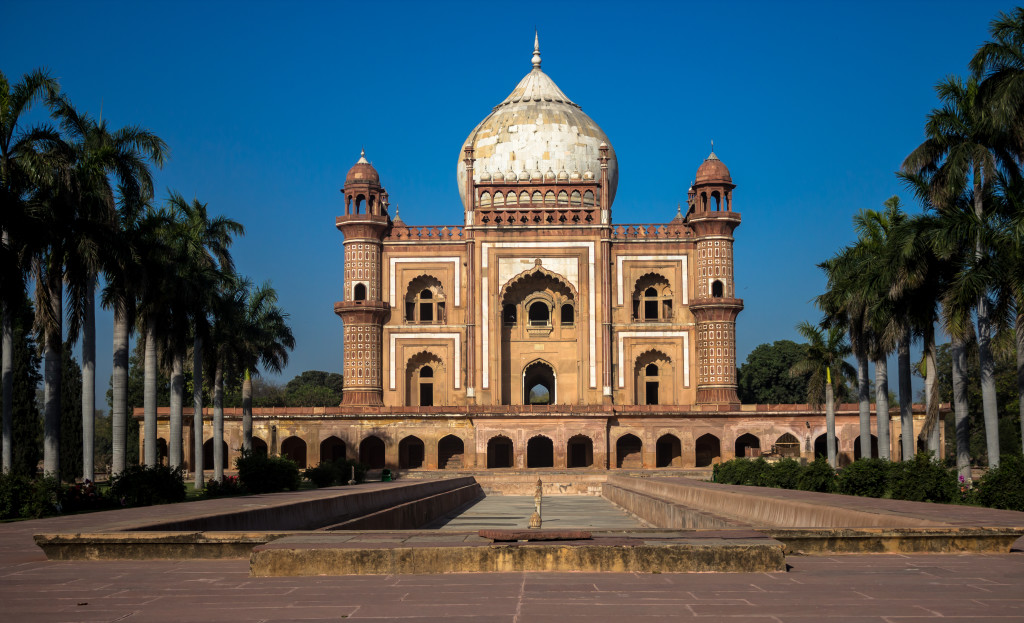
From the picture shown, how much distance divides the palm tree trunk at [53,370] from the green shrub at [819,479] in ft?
46.4

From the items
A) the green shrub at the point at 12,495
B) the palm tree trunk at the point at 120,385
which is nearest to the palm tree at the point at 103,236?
the palm tree trunk at the point at 120,385

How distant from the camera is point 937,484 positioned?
16406 mm

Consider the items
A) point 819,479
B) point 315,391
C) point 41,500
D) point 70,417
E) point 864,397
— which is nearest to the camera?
point 41,500

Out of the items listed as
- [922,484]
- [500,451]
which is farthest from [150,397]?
[500,451]

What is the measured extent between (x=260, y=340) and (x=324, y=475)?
524cm

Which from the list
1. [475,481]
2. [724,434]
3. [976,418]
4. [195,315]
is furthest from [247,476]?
[976,418]

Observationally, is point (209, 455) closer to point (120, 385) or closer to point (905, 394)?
point (120, 385)

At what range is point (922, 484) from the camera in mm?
16500

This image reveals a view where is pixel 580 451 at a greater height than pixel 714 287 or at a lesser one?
lesser

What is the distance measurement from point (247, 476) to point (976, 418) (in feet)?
125

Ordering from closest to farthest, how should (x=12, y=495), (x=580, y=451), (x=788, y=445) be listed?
(x=12, y=495) < (x=788, y=445) < (x=580, y=451)

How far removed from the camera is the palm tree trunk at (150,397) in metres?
24.0

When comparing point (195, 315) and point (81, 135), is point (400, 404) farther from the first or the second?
point (81, 135)

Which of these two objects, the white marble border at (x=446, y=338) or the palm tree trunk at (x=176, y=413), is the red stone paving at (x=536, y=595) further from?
the white marble border at (x=446, y=338)
